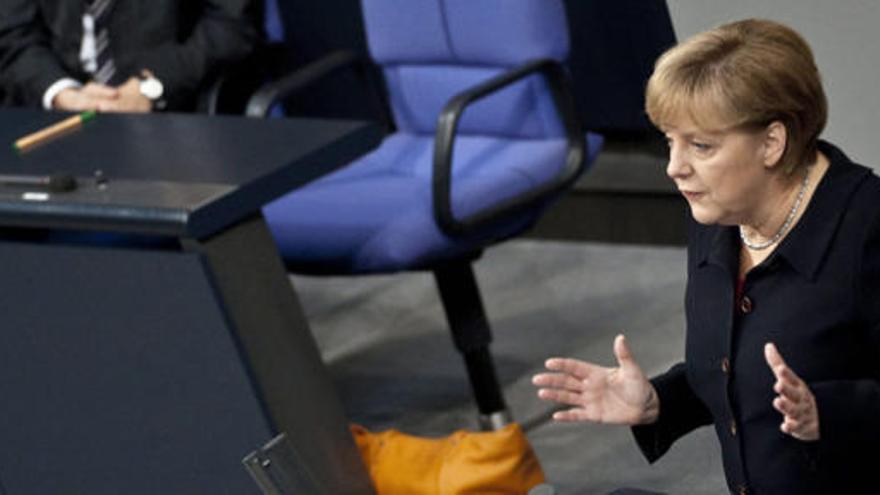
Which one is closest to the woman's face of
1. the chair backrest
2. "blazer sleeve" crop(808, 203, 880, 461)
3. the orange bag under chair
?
"blazer sleeve" crop(808, 203, 880, 461)

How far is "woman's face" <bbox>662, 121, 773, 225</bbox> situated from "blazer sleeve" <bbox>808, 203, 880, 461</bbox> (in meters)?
0.14

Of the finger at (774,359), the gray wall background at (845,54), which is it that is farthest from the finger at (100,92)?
the finger at (774,359)

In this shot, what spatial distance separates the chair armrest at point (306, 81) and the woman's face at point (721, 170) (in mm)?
1683

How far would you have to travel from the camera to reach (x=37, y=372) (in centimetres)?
305

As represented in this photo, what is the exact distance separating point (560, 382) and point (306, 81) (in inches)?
69.7

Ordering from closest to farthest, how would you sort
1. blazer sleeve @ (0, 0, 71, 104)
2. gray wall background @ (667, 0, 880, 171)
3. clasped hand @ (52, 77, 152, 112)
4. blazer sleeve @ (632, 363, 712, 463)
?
blazer sleeve @ (632, 363, 712, 463) → gray wall background @ (667, 0, 880, 171) → clasped hand @ (52, 77, 152, 112) → blazer sleeve @ (0, 0, 71, 104)

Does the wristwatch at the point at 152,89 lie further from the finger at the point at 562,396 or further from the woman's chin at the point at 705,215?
the woman's chin at the point at 705,215

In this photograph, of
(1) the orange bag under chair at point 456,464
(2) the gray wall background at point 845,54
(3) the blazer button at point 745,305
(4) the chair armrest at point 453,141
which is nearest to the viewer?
(3) the blazer button at point 745,305

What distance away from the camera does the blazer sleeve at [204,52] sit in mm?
4023

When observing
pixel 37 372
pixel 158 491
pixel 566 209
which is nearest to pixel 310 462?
Result: pixel 158 491

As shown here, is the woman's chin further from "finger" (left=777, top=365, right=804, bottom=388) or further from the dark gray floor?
the dark gray floor

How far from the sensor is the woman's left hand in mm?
1937

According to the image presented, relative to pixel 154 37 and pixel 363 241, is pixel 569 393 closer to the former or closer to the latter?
pixel 363 241

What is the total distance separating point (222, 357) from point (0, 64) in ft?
5.13
